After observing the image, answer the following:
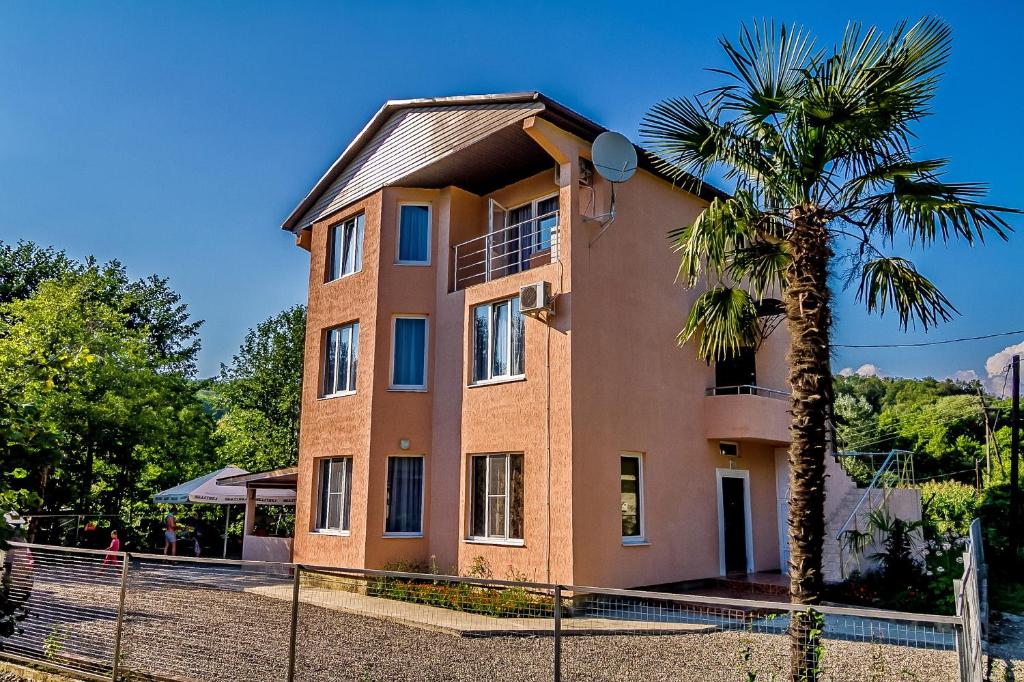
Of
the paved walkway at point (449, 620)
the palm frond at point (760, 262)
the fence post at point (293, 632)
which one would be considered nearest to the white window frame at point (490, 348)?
the palm frond at point (760, 262)

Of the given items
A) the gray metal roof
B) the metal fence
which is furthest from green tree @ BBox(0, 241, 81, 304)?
the metal fence

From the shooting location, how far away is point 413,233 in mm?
17047

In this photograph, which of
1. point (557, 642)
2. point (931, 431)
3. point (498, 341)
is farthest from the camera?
point (931, 431)

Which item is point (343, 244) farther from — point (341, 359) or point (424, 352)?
point (424, 352)

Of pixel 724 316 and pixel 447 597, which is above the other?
pixel 724 316

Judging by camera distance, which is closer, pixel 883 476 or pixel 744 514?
pixel 883 476

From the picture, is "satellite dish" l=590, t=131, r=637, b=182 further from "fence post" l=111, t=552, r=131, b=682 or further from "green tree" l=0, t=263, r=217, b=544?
"green tree" l=0, t=263, r=217, b=544

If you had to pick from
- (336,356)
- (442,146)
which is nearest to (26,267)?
(336,356)

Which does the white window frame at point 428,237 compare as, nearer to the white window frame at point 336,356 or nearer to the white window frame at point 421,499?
the white window frame at point 336,356

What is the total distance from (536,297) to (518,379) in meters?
1.67

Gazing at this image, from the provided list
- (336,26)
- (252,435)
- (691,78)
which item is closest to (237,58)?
(336,26)

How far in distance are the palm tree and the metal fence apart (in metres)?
1.47

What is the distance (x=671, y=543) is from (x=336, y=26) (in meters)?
10.9

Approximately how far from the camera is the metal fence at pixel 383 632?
5.52 meters
